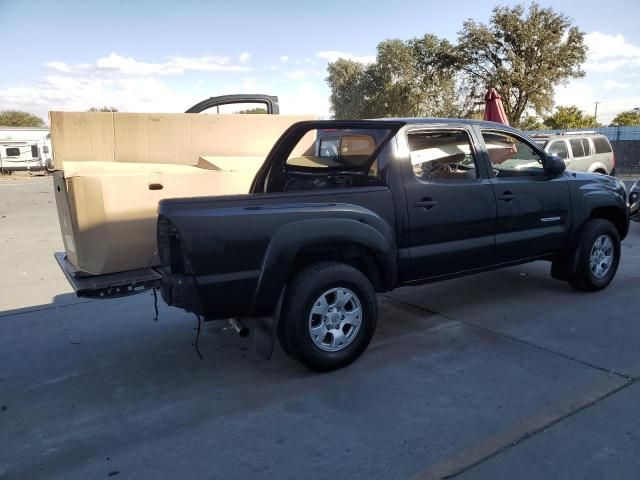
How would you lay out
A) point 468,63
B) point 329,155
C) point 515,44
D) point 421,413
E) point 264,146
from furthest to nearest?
1. point 468,63
2. point 515,44
3. point 264,146
4. point 329,155
5. point 421,413

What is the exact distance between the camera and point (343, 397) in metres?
3.45

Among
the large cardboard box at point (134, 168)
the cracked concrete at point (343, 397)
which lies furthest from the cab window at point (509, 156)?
the large cardboard box at point (134, 168)

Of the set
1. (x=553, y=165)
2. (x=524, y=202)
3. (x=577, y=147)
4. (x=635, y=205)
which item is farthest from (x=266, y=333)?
(x=577, y=147)

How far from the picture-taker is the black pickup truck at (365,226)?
132 inches

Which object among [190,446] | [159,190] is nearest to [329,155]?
[159,190]

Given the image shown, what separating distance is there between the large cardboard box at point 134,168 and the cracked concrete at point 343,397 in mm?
906

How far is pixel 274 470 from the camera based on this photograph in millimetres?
2701

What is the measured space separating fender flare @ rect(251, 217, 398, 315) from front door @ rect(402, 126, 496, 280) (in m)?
0.59

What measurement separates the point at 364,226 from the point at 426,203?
704 millimetres

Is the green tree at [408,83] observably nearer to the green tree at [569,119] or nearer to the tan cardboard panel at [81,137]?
the green tree at [569,119]

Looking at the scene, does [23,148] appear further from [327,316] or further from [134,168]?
[327,316]

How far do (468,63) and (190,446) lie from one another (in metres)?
29.3

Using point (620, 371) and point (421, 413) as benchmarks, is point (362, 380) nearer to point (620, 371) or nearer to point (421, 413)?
point (421, 413)

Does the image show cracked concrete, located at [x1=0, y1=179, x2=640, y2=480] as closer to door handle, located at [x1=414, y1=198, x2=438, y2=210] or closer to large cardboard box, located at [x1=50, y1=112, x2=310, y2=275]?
large cardboard box, located at [x1=50, y1=112, x2=310, y2=275]
